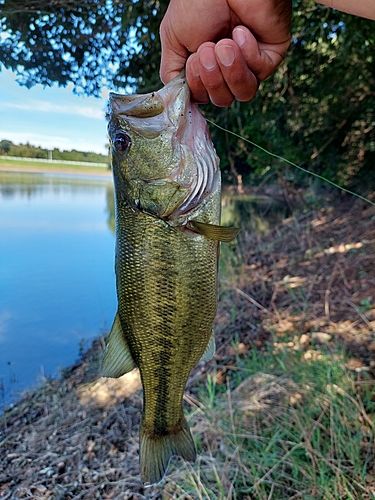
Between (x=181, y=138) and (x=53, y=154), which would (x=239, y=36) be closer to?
(x=181, y=138)

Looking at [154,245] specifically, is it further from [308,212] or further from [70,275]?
[308,212]

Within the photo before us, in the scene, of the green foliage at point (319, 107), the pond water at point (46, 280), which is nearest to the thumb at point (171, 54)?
the green foliage at point (319, 107)

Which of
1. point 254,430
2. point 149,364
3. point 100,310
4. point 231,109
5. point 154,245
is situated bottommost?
point 100,310

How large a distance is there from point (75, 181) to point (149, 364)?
384 inches

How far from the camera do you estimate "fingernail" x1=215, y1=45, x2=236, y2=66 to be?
51.1 inches

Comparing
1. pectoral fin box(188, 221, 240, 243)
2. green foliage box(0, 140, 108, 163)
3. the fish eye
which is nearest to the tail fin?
pectoral fin box(188, 221, 240, 243)

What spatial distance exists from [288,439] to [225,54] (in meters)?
2.33

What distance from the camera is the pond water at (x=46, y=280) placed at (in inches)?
200

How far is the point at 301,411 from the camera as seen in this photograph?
2.68 m

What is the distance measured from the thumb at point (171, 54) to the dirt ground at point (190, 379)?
91.7 inches

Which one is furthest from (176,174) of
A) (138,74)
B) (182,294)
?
(138,74)

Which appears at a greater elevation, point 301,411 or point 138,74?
point 138,74

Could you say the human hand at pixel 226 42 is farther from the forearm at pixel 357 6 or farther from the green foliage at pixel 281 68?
the green foliage at pixel 281 68

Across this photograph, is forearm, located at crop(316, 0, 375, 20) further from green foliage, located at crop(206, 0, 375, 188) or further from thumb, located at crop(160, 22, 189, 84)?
green foliage, located at crop(206, 0, 375, 188)
